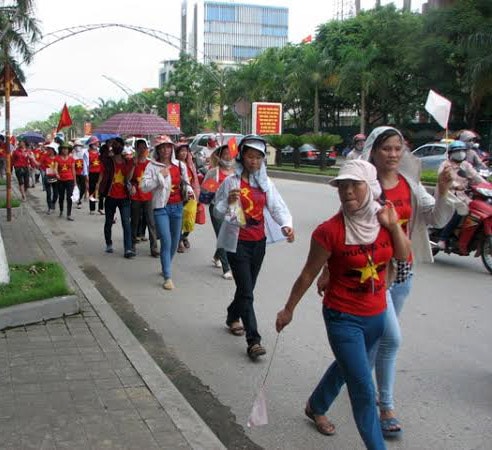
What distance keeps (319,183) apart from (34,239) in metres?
15.8

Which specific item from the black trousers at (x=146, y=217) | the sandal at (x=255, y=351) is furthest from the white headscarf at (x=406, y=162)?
the black trousers at (x=146, y=217)

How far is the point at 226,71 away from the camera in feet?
175

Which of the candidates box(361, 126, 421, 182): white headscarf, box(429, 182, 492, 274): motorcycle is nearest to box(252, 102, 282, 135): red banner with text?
box(429, 182, 492, 274): motorcycle

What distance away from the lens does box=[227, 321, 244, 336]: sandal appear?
20.4 feet

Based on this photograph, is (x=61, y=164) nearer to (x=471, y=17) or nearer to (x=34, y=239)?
(x=34, y=239)

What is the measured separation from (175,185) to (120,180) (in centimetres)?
223

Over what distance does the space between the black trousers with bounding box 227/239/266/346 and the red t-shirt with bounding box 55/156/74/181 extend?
938 cm

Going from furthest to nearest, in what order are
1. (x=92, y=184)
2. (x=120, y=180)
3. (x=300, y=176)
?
(x=300, y=176) < (x=92, y=184) < (x=120, y=180)

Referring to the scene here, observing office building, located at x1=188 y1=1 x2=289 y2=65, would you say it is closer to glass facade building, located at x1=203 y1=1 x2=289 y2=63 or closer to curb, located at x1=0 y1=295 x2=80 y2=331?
glass facade building, located at x1=203 y1=1 x2=289 y2=63

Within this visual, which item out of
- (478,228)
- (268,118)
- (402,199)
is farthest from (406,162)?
(268,118)

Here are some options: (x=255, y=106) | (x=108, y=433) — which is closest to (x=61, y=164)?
(x=255, y=106)

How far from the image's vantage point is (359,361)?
3.41m

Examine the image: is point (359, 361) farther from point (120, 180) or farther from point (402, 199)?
point (120, 180)

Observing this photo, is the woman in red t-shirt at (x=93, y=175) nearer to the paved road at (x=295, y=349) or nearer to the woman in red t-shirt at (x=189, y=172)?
the paved road at (x=295, y=349)
